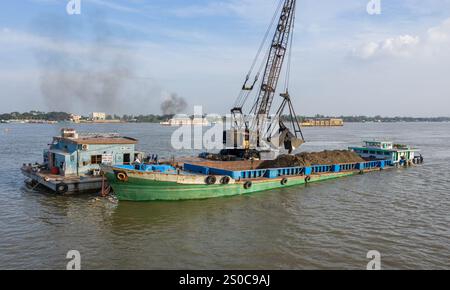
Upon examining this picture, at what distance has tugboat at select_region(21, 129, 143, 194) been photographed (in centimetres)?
2823

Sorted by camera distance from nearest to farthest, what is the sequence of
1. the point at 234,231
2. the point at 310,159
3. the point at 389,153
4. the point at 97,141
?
the point at 234,231 < the point at 97,141 < the point at 310,159 < the point at 389,153

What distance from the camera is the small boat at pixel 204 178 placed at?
84.6ft

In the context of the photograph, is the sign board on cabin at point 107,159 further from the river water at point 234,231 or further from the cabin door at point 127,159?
the river water at point 234,231

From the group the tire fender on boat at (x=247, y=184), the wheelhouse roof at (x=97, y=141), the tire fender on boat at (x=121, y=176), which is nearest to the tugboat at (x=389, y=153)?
the tire fender on boat at (x=247, y=184)

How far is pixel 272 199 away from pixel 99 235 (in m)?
14.2

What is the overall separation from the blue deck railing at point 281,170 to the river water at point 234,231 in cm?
219

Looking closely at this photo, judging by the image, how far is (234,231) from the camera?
2067 cm

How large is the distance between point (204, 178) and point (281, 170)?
955 centimetres

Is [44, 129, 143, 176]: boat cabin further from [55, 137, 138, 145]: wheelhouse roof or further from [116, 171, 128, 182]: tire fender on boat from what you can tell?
[116, 171, 128, 182]: tire fender on boat

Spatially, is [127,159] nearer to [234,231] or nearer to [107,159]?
[107,159]

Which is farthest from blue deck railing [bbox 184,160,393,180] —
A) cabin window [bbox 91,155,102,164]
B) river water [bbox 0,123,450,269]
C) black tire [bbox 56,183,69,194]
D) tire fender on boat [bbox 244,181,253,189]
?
black tire [bbox 56,183,69,194]

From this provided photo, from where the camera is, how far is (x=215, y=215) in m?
23.9

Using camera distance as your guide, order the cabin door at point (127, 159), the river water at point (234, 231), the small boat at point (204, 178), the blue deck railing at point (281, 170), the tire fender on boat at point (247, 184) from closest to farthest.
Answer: the river water at point (234, 231)
the small boat at point (204, 178)
the tire fender on boat at point (247, 184)
the blue deck railing at point (281, 170)
the cabin door at point (127, 159)

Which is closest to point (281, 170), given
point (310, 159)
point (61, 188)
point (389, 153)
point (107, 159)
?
point (310, 159)
